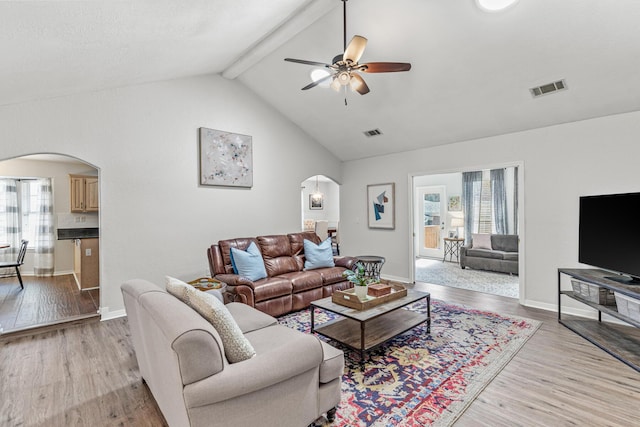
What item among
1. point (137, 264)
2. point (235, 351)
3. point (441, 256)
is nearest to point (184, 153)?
point (137, 264)

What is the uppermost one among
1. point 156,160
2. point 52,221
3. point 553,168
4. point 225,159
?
point 225,159

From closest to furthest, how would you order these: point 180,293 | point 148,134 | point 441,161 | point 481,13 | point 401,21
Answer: point 180,293, point 481,13, point 401,21, point 148,134, point 441,161

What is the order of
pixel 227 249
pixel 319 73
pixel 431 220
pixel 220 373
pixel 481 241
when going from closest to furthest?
A: 1. pixel 220 373
2. pixel 227 249
3. pixel 319 73
4. pixel 481 241
5. pixel 431 220

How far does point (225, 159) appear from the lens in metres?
4.77

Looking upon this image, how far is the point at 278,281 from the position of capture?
150 inches

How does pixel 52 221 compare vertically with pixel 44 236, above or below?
above

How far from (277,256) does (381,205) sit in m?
2.45

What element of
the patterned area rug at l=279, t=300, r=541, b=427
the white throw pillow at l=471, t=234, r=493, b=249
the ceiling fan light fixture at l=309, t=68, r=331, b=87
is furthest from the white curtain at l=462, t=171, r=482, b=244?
the ceiling fan light fixture at l=309, t=68, r=331, b=87

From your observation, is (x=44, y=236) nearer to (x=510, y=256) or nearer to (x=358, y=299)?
(x=358, y=299)

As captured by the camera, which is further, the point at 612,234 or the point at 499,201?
the point at 499,201

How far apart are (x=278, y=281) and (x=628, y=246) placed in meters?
3.60

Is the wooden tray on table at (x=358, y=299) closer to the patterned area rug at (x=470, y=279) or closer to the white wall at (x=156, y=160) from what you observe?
the white wall at (x=156, y=160)

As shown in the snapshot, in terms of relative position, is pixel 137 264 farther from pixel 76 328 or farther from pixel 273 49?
pixel 273 49

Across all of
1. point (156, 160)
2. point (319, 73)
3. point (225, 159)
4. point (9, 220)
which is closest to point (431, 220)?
point (319, 73)
